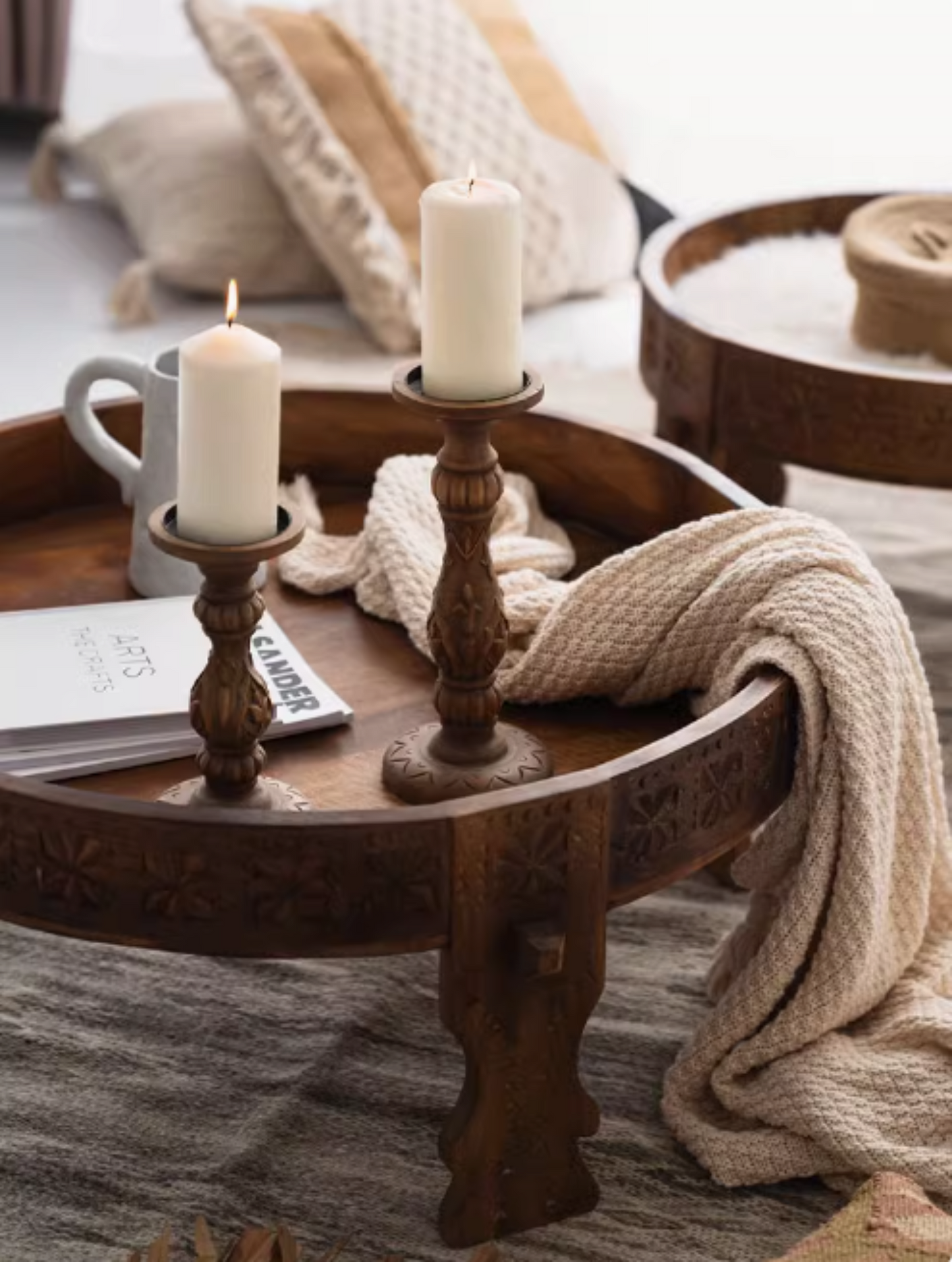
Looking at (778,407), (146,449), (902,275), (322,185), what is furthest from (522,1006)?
(322,185)

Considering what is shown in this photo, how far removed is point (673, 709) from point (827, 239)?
106cm

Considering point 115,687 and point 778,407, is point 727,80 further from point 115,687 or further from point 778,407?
point 115,687

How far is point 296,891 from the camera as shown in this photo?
1.04 m

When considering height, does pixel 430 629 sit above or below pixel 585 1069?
above

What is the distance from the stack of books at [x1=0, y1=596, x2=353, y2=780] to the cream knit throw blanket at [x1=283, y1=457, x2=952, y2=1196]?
4.4 inches

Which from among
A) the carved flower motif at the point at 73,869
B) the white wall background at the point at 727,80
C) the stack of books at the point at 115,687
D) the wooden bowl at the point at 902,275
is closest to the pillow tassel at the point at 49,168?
the white wall background at the point at 727,80

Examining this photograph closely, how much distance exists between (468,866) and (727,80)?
192 cm

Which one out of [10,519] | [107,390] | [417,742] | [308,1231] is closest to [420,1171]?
[308,1231]

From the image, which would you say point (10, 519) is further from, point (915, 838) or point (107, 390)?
point (915, 838)

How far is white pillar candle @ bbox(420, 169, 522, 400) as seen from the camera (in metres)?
1.05

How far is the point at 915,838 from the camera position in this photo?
131 centimetres

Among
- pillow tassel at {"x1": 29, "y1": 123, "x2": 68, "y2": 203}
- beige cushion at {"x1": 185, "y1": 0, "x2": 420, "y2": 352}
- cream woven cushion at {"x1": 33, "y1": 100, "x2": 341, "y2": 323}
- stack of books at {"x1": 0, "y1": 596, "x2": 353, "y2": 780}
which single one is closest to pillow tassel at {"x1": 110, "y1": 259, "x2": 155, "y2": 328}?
cream woven cushion at {"x1": 33, "y1": 100, "x2": 341, "y2": 323}

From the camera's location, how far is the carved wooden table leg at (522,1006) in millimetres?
1066

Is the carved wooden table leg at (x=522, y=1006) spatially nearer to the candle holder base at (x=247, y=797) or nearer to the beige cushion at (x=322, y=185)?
the candle holder base at (x=247, y=797)
